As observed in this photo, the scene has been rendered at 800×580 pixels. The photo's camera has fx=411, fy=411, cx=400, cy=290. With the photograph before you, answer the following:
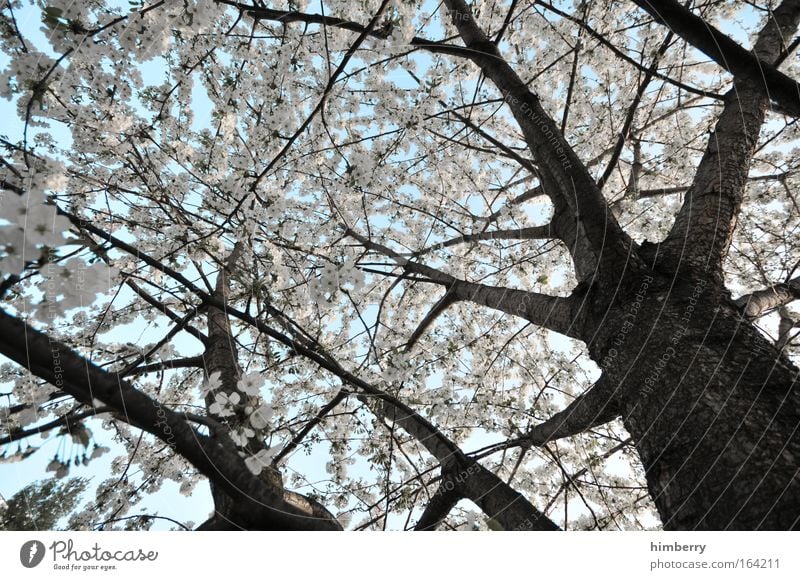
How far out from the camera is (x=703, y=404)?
4.37 feet

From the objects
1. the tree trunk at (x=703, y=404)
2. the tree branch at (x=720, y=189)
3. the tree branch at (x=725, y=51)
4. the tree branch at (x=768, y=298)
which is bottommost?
the tree trunk at (x=703, y=404)

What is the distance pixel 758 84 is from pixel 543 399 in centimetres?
275

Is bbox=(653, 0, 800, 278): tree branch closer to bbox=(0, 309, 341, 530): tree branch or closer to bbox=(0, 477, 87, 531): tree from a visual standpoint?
bbox=(0, 309, 341, 530): tree branch

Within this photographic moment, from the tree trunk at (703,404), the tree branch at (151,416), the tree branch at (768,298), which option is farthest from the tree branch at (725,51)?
the tree branch at (151,416)

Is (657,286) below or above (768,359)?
above

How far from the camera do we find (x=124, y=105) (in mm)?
2750

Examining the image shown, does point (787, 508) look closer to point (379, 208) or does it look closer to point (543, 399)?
point (543, 399)

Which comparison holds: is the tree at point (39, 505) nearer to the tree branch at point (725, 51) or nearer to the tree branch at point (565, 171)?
the tree branch at point (565, 171)

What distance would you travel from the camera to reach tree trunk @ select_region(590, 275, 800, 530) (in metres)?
1.13

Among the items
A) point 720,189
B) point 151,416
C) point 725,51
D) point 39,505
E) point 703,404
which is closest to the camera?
point 151,416

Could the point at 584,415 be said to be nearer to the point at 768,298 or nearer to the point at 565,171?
the point at 565,171

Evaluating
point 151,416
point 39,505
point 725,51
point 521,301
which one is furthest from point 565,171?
point 39,505

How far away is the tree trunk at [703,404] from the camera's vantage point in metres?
1.13
